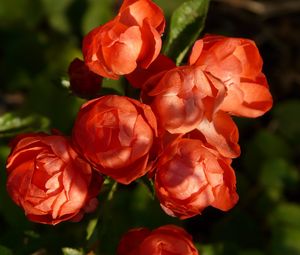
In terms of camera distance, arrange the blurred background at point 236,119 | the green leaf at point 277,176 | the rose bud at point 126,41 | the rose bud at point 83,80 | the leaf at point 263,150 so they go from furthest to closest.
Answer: the leaf at point 263,150 → the green leaf at point 277,176 → the blurred background at point 236,119 → the rose bud at point 83,80 → the rose bud at point 126,41

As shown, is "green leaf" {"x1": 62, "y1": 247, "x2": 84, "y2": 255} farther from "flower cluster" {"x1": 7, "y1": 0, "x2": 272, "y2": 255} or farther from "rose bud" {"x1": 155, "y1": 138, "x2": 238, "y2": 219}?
"rose bud" {"x1": 155, "y1": 138, "x2": 238, "y2": 219}

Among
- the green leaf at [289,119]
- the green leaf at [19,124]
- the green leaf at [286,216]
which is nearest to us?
the green leaf at [19,124]

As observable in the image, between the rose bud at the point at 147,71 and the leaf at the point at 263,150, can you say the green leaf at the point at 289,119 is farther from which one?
the rose bud at the point at 147,71

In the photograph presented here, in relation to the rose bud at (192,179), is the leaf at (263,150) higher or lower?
lower

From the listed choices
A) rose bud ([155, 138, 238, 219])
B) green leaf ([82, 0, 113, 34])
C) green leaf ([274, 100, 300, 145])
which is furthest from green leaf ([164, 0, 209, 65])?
green leaf ([274, 100, 300, 145])

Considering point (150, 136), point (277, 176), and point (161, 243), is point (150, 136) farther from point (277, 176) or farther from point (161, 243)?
point (277, 176)

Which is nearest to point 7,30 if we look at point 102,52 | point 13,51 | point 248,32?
point 13,51

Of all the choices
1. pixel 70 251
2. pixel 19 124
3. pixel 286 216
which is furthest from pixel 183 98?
pixel 286 216

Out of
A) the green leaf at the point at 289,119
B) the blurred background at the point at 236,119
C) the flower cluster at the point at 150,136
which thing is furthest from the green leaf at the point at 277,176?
the flower cluster at the point at 150,136
